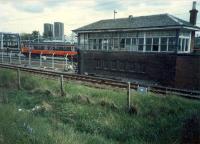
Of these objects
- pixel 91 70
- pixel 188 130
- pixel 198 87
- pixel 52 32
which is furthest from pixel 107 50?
pixel 52 32

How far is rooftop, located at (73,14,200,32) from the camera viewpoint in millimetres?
22000

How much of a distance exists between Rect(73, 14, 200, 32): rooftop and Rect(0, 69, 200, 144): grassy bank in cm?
1194

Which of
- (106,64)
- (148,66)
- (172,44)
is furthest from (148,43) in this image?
(106,64)

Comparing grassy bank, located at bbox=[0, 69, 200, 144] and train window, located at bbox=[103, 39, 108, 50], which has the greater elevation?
train window, located at bbox=[103, 39, 108, 50]

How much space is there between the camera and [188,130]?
8289 mm

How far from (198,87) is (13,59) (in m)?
30.3

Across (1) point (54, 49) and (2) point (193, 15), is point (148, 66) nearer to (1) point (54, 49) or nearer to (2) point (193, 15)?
(2) point (193, 15)

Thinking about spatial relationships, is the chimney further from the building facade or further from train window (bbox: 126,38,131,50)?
train window (bbox: 126,38,131,50)

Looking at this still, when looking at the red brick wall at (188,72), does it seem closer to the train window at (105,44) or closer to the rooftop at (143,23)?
the rooftop at (143,23)

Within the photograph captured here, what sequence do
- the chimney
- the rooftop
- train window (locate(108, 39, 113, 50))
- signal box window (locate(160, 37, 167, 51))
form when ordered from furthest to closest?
train window (locate(108, 39, 113, 50)) < the chimney < signal box window (locate(160, 37, 167, 51)) < the rooftop

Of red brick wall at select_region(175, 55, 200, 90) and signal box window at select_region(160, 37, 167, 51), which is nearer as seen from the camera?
red brick wall at select_region(175, 55, 200, 90)

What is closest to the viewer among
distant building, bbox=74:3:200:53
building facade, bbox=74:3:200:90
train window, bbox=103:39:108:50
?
building facade, bbox=74:3:200:90

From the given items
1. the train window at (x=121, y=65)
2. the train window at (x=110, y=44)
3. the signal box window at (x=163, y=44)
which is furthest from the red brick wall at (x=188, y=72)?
the train window at (x=110, y=44)

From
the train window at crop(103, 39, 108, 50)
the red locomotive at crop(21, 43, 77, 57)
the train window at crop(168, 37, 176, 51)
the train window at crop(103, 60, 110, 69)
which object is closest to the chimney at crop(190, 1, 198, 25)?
the train window at crop(168, 37, 176, 51)
